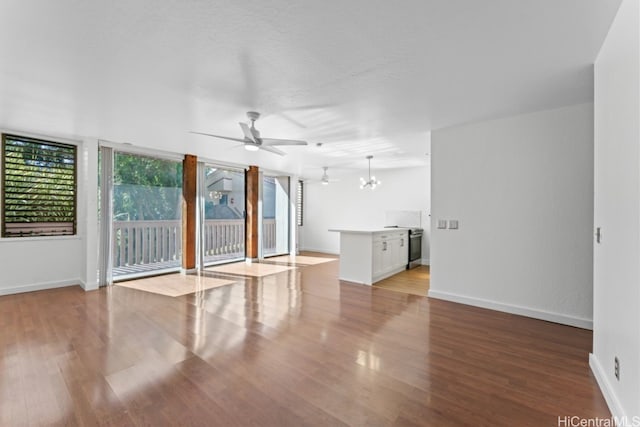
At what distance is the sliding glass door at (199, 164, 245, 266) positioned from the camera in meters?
7.25

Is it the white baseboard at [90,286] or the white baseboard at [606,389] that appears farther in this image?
the white baseboard at [90,286]

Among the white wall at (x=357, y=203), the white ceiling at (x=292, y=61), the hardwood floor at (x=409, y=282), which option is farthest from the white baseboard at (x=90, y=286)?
the white wall at (x=357, y=203)

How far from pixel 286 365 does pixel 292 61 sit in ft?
8.18

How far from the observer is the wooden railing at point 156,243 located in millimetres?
5801

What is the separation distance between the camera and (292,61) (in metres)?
2.32

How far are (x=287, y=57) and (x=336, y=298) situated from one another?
3.18 m

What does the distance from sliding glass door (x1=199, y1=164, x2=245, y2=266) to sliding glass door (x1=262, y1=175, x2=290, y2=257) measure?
833mm

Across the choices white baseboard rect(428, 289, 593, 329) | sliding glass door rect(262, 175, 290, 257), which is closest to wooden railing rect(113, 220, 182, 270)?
sliding glass door rect(262, 175, 290, 257)

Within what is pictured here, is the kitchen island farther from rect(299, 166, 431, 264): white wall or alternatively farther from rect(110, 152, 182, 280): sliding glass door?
rect(110, 152, 182, 280): sliding glass door

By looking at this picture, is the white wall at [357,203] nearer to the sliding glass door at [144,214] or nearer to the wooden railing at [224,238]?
the wooden railing at [224,238]

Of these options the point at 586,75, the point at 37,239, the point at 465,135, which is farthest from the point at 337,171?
the point at 37,239

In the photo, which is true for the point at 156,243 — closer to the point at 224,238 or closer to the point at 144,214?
the point at 144,214

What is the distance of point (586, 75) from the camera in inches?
99.7

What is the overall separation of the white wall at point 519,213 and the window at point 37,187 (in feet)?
19.4
